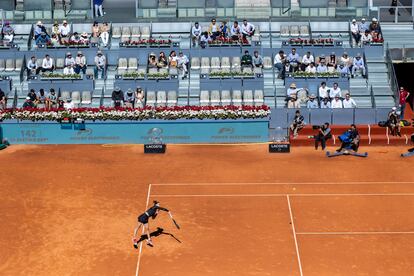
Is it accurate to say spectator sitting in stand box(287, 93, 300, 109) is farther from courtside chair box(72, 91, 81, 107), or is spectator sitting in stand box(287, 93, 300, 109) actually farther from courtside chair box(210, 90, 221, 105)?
courtside chair box(72, 91, 81, 107)

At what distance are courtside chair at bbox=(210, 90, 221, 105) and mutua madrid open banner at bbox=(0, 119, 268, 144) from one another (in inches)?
110

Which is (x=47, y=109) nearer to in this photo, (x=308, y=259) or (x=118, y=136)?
(x=118, y=136)

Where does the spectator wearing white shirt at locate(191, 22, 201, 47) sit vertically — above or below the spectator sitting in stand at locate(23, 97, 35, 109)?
above

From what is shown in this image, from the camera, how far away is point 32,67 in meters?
47.9

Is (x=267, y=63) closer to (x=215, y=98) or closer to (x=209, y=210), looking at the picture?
(x=215, y=98)

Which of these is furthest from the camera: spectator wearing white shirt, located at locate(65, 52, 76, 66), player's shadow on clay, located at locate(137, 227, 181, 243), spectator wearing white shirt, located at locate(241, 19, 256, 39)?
spectator wearing white shirt, located at locate(241, 19, 256, 39)

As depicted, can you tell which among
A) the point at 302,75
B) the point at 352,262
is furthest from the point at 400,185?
the point at 302,75

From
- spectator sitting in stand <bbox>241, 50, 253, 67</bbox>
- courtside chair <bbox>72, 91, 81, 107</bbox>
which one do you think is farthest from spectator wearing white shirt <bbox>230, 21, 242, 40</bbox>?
courtside chair <bbox>72, 91, 81, 107</bbox>

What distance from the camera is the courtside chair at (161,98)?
46.0 m

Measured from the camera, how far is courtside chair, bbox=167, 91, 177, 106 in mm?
46094

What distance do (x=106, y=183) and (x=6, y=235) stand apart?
6988 millimetres

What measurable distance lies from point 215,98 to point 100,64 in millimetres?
7242

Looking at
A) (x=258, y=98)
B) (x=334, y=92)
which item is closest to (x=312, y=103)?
(x=334, y=92)

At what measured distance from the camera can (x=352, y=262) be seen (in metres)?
28.0
